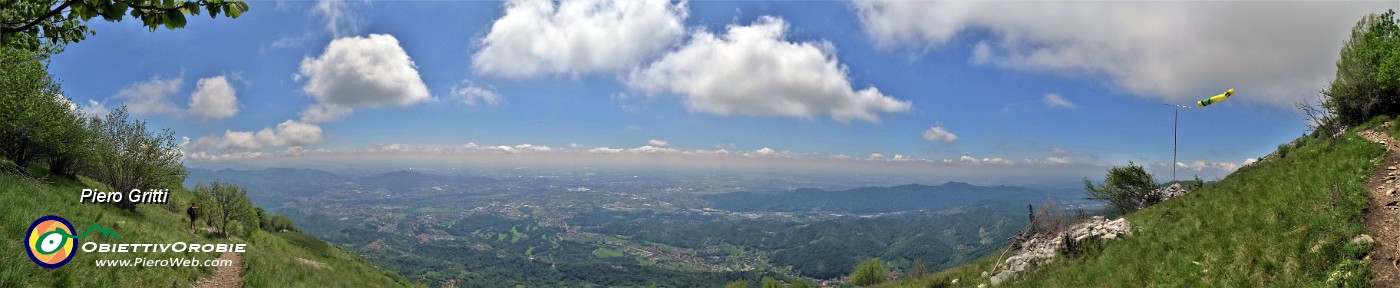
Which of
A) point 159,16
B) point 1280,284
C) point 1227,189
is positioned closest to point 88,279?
point 159,16

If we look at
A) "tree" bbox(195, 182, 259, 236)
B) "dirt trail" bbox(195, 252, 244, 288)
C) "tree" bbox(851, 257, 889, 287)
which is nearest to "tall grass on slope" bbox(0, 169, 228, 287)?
"dirt trail" bbox(195, 252, 244, 288)

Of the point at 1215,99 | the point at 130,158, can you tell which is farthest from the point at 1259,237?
the point at 130,158

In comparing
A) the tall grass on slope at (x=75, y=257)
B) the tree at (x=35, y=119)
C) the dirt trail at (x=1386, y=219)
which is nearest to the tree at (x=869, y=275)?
the dirt trail at (x=1386, y=219)

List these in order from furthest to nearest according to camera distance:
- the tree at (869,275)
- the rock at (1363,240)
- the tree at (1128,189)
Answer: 1. the tree at (869,275)
2. the tree at (1128,189)
3. the rock at (1363,240)

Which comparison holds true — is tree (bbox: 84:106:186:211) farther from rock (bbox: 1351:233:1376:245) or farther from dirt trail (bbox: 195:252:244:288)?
rock (bbox: 1351:233:1376:245)

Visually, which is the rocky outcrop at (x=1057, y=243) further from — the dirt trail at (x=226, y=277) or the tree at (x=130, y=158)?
the tree at (x=130, y=158)

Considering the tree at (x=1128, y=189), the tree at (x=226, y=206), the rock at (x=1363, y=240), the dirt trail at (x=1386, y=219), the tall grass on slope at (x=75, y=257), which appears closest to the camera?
the tall grass on slope at (x=75, y=257)

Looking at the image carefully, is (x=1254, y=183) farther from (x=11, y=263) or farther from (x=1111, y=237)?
(x=11, y=263)

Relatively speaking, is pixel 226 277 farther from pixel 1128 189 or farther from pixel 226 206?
pixel 1128 189
